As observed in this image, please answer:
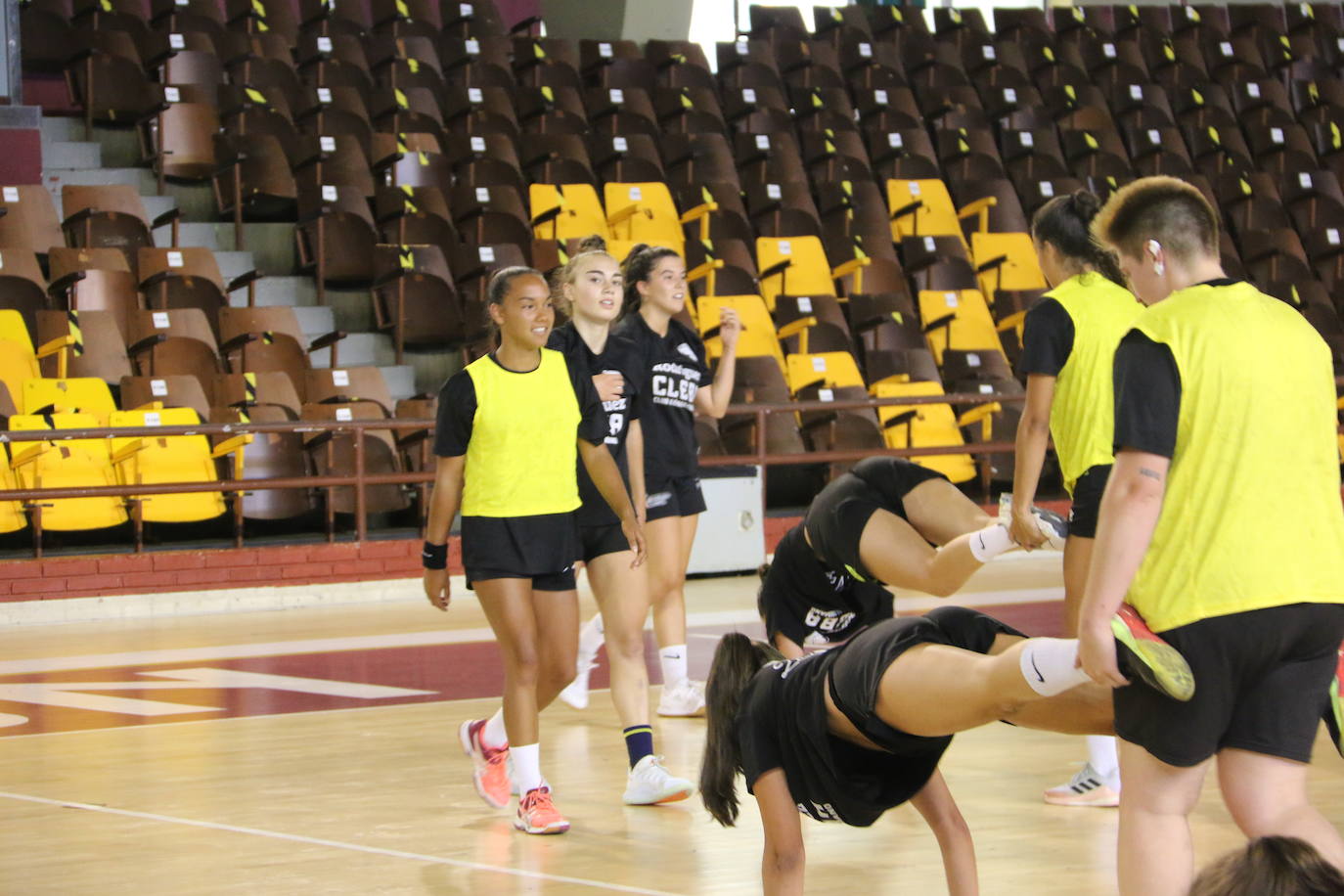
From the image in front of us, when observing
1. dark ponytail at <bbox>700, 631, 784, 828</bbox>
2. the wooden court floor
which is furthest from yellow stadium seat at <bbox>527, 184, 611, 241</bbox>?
dark ponytail at <bbox>700, 631, 784, 828</bbox>

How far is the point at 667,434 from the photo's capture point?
21.8 feet

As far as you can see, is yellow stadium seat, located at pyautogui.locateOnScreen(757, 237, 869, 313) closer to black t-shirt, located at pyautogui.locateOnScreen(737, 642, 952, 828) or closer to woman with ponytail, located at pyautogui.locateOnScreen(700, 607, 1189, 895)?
woman with ponytail, located at pyautogui.locateOnScreen(700, 607, 1189, 895)

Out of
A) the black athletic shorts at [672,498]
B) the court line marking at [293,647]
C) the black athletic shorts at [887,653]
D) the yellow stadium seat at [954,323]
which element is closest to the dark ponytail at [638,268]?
the black athletic shorts at [672,498]

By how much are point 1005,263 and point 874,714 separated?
38.4 ft

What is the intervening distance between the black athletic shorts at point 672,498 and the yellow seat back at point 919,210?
8.66 meters

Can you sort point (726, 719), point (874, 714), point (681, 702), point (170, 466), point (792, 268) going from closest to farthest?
point (874, 714) < point (726, 719) < point (681, 702) < point (170, 466) < point (792, 268)

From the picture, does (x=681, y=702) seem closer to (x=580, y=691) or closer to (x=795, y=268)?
(x=580, y=691)

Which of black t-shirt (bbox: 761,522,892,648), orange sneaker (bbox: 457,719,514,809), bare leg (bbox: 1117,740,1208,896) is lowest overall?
orange sneaker (bbox: 457,719,514,809)

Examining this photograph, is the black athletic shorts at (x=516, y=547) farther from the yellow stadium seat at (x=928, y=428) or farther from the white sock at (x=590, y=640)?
the yellow stadium seat at (x=928, y=428)

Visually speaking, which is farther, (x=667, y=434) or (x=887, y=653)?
(x=667, y=434)

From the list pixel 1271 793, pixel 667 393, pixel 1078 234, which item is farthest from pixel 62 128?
pixel 1271 793

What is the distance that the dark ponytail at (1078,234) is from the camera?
16.2ft

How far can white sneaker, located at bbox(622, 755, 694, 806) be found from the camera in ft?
17.1

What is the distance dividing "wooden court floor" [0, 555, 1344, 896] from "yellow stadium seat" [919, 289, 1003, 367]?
5923mm
